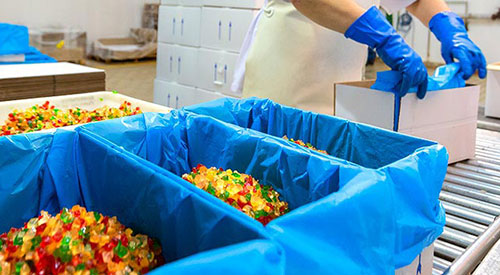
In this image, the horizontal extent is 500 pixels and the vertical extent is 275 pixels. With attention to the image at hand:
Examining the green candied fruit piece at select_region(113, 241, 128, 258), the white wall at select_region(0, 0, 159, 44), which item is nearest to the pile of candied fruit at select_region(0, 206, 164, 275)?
the green candied fruit piece at select_region(113, 241, 128, 258)

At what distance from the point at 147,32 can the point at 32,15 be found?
1976 millimetres

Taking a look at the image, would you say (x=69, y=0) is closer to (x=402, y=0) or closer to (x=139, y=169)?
(x=402, y=0)

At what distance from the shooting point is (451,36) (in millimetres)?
1973

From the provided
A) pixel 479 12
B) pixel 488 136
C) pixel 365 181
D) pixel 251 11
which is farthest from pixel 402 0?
pixel 479 12

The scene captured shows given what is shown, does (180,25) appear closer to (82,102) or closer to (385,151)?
(82,102)

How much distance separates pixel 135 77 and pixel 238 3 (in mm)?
4061

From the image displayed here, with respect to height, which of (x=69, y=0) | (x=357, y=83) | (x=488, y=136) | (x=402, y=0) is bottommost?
(x=488, y=136)

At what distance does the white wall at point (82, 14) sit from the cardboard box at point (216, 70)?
5.27 m

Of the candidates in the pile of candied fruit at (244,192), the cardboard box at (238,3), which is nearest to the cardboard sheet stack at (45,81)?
the cardboard box at (238,3)

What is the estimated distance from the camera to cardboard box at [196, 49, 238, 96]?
3.14 metres

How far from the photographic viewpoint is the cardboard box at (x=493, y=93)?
221 centimetres

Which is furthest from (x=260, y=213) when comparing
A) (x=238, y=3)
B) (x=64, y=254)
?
(x=238, y=3)

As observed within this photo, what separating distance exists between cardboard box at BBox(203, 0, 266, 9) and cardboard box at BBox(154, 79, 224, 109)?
2.11ft

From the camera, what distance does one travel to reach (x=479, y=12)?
25.6ft
